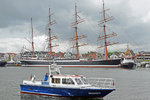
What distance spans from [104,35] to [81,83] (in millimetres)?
94555

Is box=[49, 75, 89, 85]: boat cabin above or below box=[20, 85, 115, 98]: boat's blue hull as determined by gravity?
above

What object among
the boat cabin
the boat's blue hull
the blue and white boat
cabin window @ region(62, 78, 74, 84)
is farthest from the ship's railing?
cabin window @ region(62, 78, 74, 84)

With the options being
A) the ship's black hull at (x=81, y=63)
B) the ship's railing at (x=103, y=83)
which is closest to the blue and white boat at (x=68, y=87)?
the ship's railing at (x=103, y=83)

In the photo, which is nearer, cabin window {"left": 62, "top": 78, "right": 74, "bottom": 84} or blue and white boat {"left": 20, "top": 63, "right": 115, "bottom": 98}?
blue and white boat {"left": 20, "top": 63, "right": 115, "bottom": 98}

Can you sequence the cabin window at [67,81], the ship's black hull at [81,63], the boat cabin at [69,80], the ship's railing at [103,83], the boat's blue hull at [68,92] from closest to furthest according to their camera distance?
the boat's blue hull at [68,92] → the boat cabin at [69,80] → the cabin window at [67,81] → the ship's railing at [103,83] → the ship's black hull at [81,63]

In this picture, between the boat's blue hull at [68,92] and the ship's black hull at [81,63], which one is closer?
the boat's blue hull at [68,92]

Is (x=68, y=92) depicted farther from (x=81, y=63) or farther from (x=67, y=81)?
(x=81, y=63)

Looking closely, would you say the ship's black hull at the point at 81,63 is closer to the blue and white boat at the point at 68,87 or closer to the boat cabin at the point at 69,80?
the blue and white boat at the point at 68,87

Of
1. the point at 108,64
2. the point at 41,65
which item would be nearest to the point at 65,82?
the point at 108,64

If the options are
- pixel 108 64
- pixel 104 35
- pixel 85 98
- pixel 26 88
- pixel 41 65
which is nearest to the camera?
pixel 85 98

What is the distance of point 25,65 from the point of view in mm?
132250

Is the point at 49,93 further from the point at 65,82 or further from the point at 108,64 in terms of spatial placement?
the point at 108,64

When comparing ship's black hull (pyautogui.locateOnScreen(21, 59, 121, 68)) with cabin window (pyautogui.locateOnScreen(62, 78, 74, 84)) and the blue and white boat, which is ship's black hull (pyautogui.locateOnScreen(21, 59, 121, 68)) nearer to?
the blue and white boat

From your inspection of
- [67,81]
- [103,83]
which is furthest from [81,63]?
[67,81]
